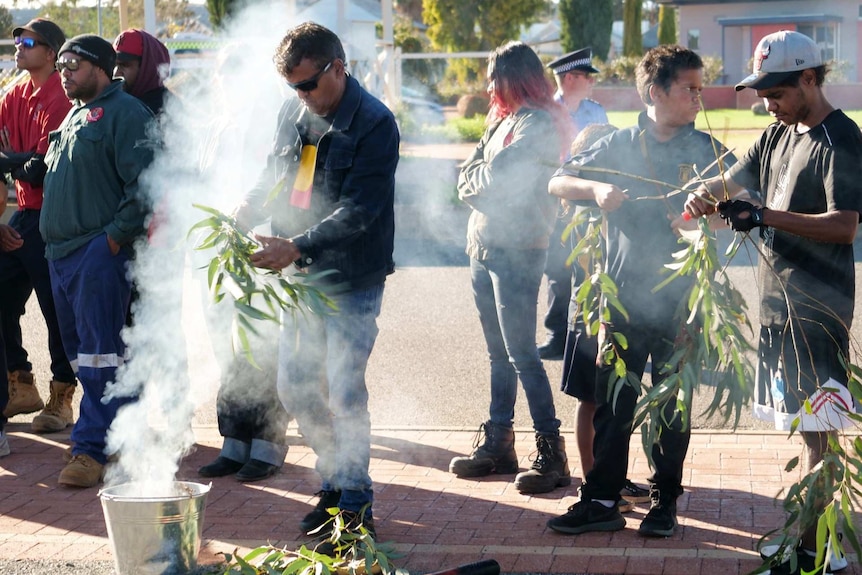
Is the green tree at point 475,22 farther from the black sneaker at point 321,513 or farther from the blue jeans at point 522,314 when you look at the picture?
the black sneaker at point 321,513

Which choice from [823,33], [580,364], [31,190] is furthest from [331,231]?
[823,33]

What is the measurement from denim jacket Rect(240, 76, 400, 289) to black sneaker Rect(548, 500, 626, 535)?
1.25 meters

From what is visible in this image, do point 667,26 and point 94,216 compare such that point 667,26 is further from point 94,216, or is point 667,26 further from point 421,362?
point 94,216

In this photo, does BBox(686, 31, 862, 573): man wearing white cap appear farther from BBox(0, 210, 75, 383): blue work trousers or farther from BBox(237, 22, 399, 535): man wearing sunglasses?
BBox(0, 210, 75, 383): blue work trousers

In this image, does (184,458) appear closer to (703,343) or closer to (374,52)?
(703,343)

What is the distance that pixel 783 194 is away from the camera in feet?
12.9

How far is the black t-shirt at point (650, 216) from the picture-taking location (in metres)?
4.41

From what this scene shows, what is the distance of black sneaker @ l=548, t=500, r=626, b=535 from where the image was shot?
15.2 ft

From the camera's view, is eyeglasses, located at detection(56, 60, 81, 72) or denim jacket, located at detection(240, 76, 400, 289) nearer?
denim jacket, located at detection(240, 76, 400, 289)

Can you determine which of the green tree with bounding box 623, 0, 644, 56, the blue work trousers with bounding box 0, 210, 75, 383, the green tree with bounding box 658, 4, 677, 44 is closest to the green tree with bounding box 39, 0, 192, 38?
the green tree with bounding box 623, 0, 644, 56

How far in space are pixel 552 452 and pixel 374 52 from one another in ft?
59.8

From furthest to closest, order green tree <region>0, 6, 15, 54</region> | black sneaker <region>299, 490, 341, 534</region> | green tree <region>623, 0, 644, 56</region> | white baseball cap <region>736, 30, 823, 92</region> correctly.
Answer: green tree <region>623, 0, 644, 56</region> → green tree <region>0, 6, 15, 54</region> → black sneaker <region>299, 490, 341, 534</region> → white baseball cap <region>736, 30, 823, 92</region>

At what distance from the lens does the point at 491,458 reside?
18.2 ft

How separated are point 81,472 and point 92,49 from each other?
2.08 m
